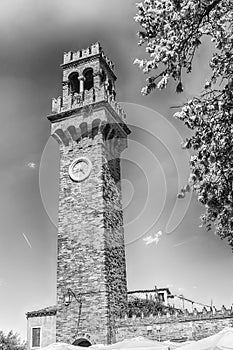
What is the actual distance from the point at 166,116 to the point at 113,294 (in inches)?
350

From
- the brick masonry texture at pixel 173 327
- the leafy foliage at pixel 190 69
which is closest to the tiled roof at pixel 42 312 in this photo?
the brick masonry texture at pixel 173 327

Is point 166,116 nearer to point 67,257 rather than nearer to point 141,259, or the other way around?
point 67,257

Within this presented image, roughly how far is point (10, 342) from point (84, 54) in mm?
20940

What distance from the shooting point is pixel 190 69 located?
6801 mm

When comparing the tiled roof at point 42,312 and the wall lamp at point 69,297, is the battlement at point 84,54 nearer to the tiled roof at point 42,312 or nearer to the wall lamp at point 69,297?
the wall lamp at point 69,297

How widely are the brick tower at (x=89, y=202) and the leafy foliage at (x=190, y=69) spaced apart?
12.9 m

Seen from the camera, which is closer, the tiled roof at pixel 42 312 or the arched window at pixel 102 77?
the tiled roof at pixel 42 312

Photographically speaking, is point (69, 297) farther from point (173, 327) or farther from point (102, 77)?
point (102, 77)

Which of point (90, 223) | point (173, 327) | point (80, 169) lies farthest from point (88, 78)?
point (173, 327)

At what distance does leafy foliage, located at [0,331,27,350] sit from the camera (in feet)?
98.1

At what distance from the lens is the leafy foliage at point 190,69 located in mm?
6508

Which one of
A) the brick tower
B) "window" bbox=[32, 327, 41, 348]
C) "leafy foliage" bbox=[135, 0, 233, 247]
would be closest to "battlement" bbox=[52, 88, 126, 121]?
the brick tower

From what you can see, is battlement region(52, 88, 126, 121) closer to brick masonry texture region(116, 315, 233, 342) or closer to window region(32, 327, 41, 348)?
brick masonry texture region(116, 315, 233, 342)

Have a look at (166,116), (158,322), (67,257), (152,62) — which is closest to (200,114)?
(152,62)
